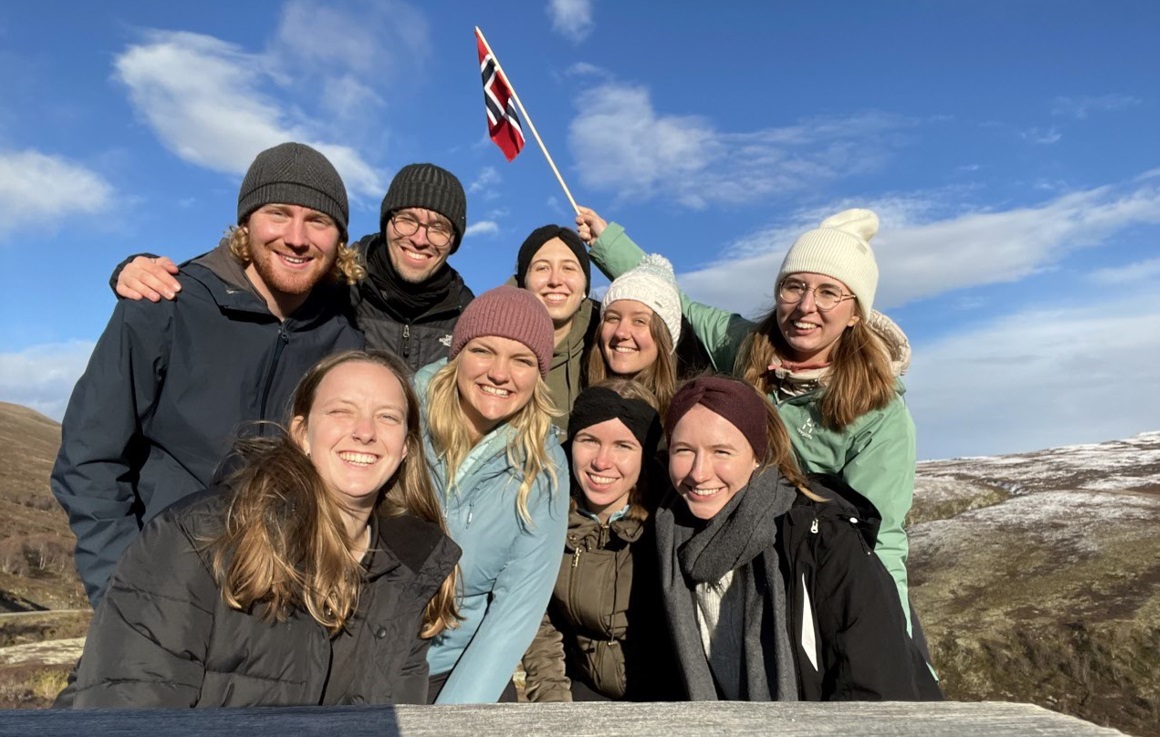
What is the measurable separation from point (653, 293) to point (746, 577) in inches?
121

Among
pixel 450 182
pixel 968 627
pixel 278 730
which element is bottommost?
pixel 968 627

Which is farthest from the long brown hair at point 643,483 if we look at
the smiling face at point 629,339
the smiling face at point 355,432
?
the smiling face at point 355,432

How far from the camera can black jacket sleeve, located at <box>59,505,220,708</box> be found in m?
3.46

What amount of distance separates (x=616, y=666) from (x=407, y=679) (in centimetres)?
199

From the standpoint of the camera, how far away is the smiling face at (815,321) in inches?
250

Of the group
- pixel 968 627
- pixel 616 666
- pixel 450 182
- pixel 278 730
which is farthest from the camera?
pixel 968 627

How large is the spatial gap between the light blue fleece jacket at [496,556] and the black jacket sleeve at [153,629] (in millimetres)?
1887

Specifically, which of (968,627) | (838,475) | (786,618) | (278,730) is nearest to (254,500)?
(278,730)

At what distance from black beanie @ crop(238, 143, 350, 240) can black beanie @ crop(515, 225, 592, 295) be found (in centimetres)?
214

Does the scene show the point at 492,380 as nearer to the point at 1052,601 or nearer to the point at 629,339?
the point at 629,339

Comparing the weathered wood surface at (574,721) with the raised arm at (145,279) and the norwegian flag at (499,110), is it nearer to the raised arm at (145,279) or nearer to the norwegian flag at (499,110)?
the raised arm at (145,279)

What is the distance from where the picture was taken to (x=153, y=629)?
3.51 metres

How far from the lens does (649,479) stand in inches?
245

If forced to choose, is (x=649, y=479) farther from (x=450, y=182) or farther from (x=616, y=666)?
(x=450, y=182)
